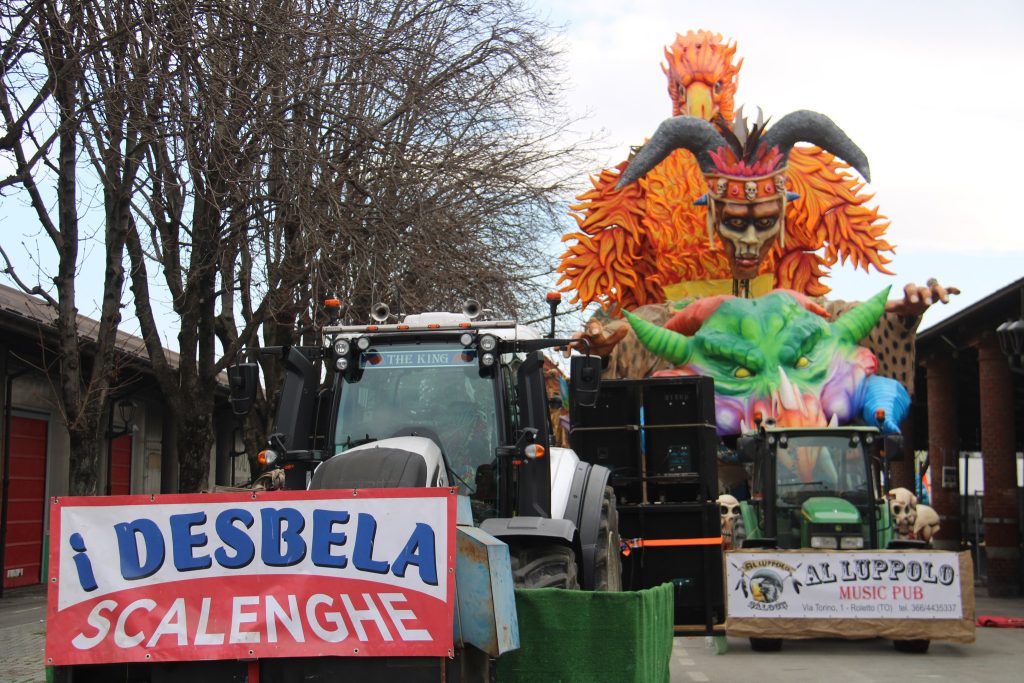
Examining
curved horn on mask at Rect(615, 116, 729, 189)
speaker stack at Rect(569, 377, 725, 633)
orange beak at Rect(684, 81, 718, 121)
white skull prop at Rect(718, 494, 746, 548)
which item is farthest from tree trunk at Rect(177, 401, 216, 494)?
orange beak at Rect(684, 81, 718, 121)

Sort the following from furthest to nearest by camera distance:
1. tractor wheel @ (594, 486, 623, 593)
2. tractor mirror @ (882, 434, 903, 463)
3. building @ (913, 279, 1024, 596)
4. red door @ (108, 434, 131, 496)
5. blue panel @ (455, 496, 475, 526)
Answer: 1. red door @ (108, 434, 131, 496)
2. building @ (913, 279, 1024, 596)
3. tractor mirror @ (882, 434, 903, 463)
4. tractor wheel @ (594, 486, 623, 593)
5. blue panel @ (455, 496, 475, 526)

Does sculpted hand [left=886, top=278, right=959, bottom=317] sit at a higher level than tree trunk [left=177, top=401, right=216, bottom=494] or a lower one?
higher

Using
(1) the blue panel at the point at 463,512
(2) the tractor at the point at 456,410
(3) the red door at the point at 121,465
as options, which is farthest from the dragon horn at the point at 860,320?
(1) the blue panel at the point at 463,512

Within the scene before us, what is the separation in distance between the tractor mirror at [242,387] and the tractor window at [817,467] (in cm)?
976

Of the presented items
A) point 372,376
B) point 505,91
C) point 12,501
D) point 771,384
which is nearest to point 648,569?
point 372,376

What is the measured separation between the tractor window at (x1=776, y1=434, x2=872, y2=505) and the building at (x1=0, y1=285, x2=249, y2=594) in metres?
9.32

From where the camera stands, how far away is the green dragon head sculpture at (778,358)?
2289cm

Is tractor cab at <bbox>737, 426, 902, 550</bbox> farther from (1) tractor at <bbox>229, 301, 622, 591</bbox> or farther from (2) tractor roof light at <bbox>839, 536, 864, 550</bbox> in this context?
(1) tractor at <bbox>229, 301, 622, 591</bbox>

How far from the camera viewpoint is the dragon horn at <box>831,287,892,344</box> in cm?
2333

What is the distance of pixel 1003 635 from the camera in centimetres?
1847

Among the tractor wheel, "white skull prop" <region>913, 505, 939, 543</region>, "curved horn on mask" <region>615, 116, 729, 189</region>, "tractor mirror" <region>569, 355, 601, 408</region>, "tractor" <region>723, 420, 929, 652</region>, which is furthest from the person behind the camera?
"curved horn on mask" <region>615, 116, 729, 189</region>

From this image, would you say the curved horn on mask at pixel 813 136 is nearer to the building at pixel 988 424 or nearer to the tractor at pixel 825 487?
the building at pixel 988 424

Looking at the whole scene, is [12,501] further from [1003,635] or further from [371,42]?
[1003,635]

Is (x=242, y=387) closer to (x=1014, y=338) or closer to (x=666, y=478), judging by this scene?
(x=666, y=478)
